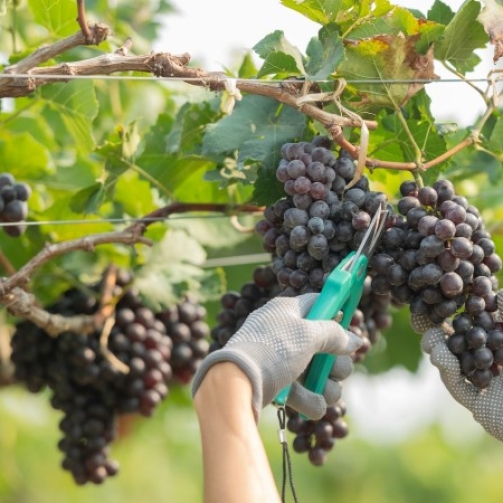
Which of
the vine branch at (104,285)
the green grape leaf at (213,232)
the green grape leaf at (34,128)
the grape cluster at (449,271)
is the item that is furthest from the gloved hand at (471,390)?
the green grape leaf at (34,128)

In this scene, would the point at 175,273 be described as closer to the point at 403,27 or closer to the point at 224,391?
the point at 403,27

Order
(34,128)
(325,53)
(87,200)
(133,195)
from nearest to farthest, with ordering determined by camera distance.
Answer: (325,53) < (87,200) < (133,195) < (34,128)

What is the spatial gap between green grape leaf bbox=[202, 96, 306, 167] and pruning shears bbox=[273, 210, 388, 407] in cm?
26

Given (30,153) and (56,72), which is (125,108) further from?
(56,72)

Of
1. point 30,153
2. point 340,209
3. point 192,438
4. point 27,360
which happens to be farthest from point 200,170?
point 192,438

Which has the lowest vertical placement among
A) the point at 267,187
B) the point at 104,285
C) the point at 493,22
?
the point at 104,285

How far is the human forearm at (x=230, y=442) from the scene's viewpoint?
126 cm

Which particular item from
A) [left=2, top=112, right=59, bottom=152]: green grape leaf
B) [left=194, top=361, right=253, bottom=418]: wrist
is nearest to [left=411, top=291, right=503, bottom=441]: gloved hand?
[left=194, top=361, right=253, bottom=418]: wrist

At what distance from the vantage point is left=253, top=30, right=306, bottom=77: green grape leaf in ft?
5.53

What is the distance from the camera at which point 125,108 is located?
114 inches

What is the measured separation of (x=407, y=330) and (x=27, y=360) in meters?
0.97

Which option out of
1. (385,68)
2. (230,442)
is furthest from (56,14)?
(230,442)

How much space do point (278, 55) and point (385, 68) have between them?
0.17 metres

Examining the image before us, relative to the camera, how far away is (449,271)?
58.1 inches
